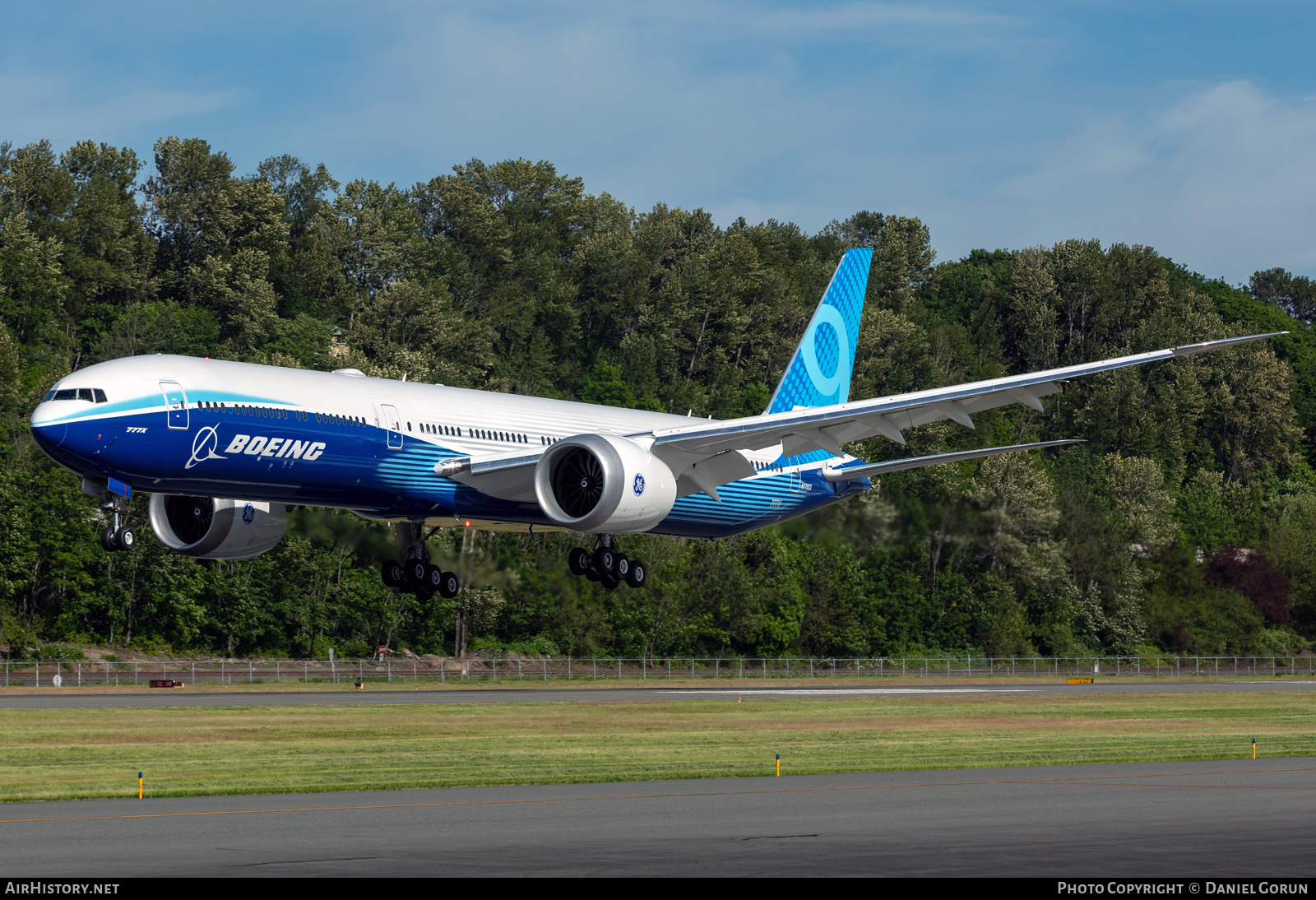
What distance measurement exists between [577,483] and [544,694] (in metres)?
26.6

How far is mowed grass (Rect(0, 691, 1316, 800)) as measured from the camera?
35.3m

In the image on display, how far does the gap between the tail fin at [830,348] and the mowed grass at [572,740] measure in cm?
1192

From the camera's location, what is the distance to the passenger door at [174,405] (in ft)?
119

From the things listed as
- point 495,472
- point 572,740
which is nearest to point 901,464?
point 572,740

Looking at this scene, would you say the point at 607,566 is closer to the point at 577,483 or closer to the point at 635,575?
the point at 635,575

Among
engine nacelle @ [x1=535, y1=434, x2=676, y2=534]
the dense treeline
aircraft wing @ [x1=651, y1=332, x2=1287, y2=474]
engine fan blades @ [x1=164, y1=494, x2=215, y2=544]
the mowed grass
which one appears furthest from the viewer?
the dense treeline

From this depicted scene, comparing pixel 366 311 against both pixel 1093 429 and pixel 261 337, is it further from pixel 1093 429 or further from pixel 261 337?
pixel 1093 429

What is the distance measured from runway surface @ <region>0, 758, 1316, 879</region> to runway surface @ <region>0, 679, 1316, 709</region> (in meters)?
31.3

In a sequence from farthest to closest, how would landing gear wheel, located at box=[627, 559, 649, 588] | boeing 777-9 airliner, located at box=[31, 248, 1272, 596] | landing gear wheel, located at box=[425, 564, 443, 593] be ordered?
landing gear wheel, located at box=[425, 564, 443, 593], landing gear wheel, located at box=[627, 559, 649, 588], boeing 777-9 airliner, located at box=[31, 248, 1272, 596]

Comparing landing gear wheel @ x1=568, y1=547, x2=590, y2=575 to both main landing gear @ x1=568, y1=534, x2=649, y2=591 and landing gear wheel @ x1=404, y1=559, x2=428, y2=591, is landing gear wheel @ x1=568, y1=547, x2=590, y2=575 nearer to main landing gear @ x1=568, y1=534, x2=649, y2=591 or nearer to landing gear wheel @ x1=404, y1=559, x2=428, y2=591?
main landing gear @ x1=568, y1=534, x2=649, y2=591

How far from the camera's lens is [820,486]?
179 ft

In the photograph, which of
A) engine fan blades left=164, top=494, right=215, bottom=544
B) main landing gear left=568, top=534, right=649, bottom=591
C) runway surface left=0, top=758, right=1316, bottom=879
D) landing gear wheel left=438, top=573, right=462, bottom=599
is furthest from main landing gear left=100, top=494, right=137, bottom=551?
main landing gear left=568, top=534, right=649, bottom=591

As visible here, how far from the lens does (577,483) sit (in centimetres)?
4319

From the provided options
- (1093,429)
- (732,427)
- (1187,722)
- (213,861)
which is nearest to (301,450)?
(732,427)
